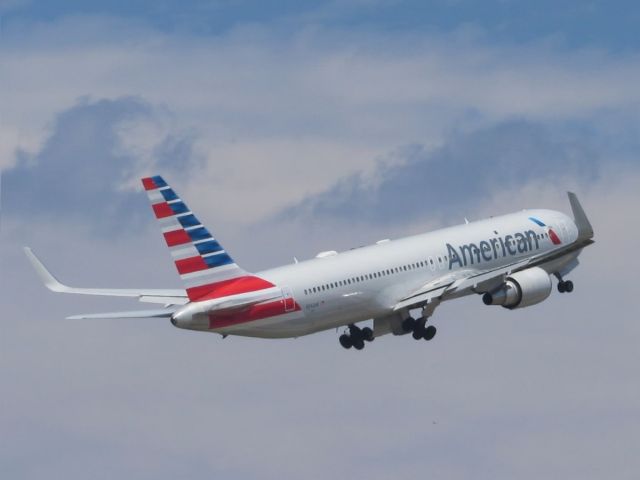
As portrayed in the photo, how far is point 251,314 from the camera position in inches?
4163

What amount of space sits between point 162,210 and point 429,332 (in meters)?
20.4

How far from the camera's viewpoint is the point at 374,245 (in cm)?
11525

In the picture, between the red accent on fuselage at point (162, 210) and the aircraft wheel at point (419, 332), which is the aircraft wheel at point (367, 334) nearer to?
the aircraft wheel at point (419, 332)

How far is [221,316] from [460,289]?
1640 centimetres

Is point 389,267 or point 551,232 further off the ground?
point 551,232

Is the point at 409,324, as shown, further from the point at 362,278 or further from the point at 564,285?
the point at 564,285

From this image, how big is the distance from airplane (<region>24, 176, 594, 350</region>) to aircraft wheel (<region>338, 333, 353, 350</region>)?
0.08m

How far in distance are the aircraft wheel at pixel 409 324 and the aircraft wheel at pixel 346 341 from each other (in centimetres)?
347

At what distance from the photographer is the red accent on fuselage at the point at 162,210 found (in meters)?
104

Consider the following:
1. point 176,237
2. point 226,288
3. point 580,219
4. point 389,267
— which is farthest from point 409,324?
point 176,237

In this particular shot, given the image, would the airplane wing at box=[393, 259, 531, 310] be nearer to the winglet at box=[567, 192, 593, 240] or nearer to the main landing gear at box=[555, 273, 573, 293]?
the winglet at box=[567, 192, 593, 240]

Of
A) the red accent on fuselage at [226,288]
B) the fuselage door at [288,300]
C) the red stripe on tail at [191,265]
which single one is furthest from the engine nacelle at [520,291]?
the red stripe on tail at [191,265]

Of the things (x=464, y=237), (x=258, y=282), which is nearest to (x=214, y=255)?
(x=258, y=282)

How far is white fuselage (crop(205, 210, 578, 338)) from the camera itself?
108 meters
